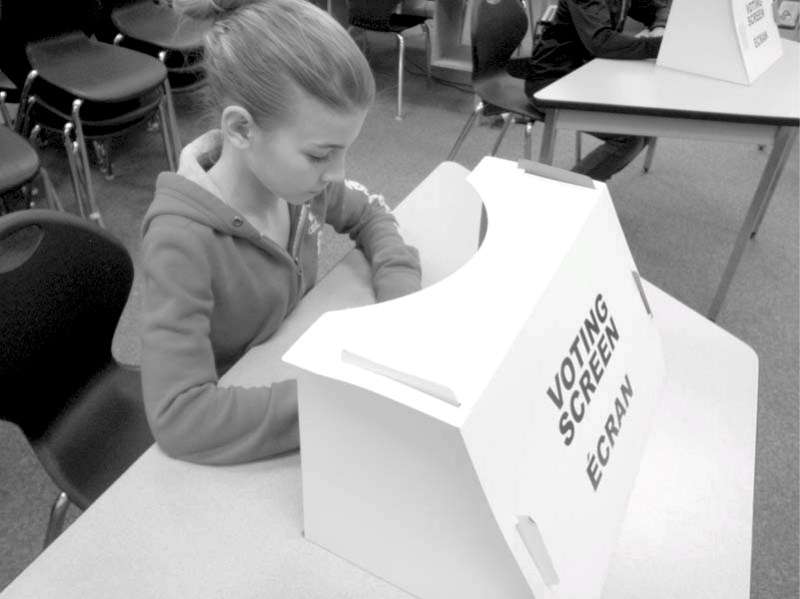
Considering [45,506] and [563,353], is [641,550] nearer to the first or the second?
[563,353]

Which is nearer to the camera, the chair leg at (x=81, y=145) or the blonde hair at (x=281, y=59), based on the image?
the blonde hair at (x=281, y=59)

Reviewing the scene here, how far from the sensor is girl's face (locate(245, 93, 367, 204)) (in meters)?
0.76

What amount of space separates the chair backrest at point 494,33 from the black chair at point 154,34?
37.7 inches

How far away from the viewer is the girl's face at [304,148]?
76cm

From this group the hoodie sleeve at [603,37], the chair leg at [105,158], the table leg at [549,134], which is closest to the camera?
the table leg at [549,134]

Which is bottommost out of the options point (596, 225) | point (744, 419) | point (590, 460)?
point (744, 419)

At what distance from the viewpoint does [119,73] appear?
6.46 ft

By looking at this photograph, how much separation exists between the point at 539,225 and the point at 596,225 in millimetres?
81

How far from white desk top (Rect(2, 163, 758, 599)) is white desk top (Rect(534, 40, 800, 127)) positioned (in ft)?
3.41

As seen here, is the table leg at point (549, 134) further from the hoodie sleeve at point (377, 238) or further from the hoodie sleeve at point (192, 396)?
the hoodie sleeve at point (192, 396)

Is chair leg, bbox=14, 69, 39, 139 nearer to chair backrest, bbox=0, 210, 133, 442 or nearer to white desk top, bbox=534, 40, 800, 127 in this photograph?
chair backrest, bbox=0, 210, 133, 442

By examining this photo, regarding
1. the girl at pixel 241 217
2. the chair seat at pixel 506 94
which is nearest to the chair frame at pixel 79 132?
the chair seat at pixel 506 94

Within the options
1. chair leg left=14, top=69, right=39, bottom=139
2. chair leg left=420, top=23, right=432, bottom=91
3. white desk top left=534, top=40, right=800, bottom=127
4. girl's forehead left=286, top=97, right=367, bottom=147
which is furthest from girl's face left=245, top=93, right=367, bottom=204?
chair leg left=420, top=23, right=432, bottom=91

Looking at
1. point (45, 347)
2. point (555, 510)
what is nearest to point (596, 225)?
point (555, 510)
